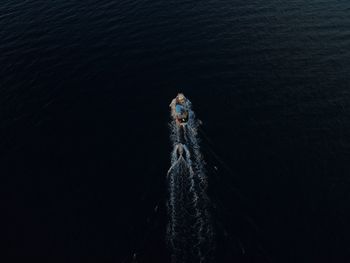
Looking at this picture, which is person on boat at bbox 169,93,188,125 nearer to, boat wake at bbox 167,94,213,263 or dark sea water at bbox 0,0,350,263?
boat wake at bbox 167,94,213,263

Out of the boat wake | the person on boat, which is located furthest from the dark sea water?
the person on boat

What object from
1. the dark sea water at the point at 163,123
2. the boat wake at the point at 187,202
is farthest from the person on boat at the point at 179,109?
the dark sea water at the point at 163,123

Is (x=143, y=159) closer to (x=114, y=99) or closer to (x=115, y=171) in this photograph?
(x=115, y=171)

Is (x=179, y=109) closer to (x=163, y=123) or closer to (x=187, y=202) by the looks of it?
(x=163, y=123)

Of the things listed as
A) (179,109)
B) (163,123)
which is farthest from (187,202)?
(179,109)

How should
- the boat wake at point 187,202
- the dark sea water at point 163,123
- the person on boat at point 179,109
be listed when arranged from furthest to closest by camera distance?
the person on boat at point 179,109, the dark sea water at point 163,123, the boat wake at point 187,202

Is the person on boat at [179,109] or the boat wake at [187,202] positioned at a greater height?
the person on boat at [179,109]

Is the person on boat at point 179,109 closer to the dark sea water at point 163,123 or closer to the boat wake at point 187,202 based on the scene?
the boat wake at point 187,202
